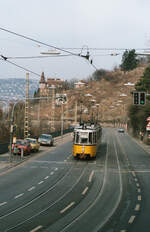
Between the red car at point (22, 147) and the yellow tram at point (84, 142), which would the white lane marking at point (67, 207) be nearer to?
the yellow tram at point (84, 142)

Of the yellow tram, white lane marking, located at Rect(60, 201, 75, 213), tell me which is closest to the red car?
the yellow tram

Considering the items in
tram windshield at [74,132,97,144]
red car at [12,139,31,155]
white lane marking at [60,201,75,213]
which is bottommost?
white lane marking at [60,201,75,213]

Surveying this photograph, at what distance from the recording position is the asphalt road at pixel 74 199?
1215 centimetres

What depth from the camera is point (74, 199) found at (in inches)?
649

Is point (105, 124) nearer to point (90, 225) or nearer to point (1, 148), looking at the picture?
point (1, 148)

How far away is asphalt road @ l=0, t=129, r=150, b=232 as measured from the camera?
12148mm

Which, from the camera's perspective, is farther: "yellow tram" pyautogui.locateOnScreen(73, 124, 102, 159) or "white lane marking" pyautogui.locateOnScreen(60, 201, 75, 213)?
"yellow tram" pyautogui.locateOnScreen(73, 124, 102, 159)

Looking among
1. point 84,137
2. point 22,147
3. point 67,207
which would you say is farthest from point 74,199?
point 22,147

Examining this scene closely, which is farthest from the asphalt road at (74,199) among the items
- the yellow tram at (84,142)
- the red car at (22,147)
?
the red car at (22,147)

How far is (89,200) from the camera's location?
Answer: 16359mm

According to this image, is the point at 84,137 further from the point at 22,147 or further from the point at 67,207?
the point at 67,207

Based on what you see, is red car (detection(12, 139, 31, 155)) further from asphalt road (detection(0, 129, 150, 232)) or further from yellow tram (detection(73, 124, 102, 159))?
asphalt road (detection(0, 129, 150, 232))

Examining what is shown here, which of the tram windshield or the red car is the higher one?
the tram windshield

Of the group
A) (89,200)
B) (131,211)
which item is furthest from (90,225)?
(89,200)
